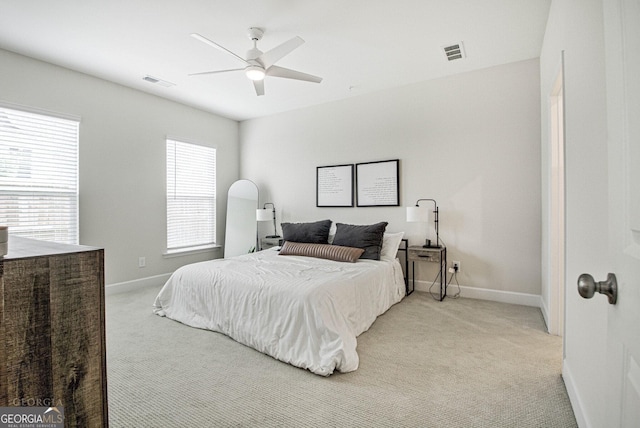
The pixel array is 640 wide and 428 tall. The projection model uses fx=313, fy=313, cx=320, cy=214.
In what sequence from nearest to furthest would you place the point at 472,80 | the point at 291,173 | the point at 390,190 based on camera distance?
1. the point at 472,80
2. the point at 390,190
3. the point at 291,173

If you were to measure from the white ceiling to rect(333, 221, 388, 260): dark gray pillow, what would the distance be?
1.99 meters

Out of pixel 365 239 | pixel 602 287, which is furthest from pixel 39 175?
pixel 602 287

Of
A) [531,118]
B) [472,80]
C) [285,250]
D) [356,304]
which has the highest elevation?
[472,80]

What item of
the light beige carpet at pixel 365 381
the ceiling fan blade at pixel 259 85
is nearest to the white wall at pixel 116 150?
the light beige carpet at pixel 365 381

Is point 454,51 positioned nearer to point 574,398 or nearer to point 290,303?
point 290,303

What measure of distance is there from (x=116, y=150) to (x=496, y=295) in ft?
17.4

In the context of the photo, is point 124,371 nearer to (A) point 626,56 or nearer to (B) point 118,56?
(A) point 626,56

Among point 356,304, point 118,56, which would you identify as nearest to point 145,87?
point 118,56

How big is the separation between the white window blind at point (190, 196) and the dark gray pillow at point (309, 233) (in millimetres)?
1893

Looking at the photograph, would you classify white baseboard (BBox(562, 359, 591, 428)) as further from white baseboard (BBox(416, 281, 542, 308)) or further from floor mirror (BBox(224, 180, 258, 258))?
floor mirror (BBox(224, 180, 258, 258))

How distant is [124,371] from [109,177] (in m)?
2.91

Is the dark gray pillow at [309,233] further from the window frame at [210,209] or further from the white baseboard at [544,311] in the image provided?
the white baseboard at [544,311]

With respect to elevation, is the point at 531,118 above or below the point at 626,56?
above

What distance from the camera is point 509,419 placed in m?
1.71
